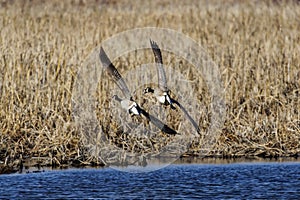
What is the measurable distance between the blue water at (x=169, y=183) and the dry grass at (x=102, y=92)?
0.50 meters

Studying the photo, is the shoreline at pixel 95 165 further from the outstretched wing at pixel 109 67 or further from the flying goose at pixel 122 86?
the outstretched wing at pixel 109 67

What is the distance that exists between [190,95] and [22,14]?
5.16m

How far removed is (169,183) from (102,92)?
198 centimetres

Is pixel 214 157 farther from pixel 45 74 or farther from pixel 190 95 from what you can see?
pixel 45 74

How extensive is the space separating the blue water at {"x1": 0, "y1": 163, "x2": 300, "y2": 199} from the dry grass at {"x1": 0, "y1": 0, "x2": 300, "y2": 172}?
0.50 meters

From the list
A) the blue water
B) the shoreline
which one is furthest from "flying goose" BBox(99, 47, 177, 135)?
the shoreline

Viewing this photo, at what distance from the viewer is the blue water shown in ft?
19.2

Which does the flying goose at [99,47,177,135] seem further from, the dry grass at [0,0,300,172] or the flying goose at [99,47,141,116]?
the dry grass at [0,0,300,172]

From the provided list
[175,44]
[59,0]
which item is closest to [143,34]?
[175,44]

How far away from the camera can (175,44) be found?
10172 mm

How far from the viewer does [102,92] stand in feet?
26.2

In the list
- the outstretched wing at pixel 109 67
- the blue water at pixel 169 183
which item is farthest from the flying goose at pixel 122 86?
the blue water at pixel 169 183

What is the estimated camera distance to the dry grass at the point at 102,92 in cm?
722

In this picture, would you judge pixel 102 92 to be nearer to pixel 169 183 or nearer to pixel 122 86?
pixel 122 86
